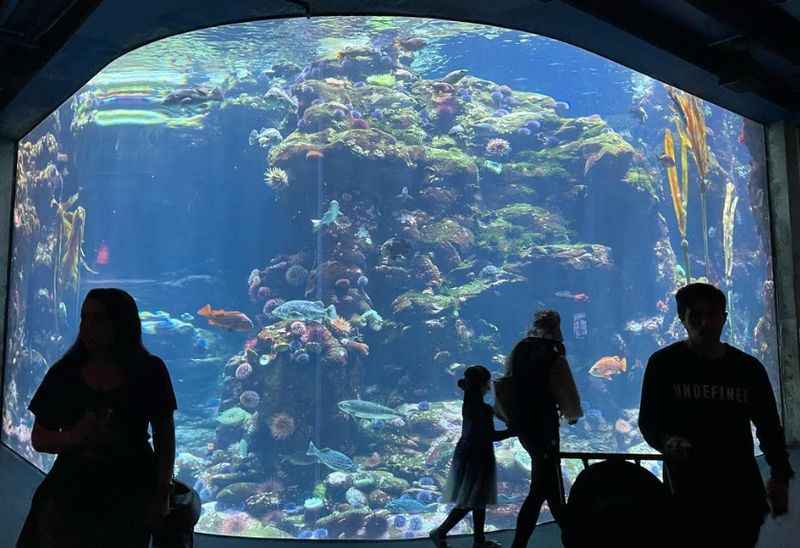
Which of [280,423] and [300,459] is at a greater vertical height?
[280,423]

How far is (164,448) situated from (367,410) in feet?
48.5

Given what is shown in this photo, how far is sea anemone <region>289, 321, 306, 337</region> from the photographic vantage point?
646 inches

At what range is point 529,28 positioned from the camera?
4.49m

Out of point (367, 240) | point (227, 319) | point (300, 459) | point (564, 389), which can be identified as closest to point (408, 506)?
point (300, 459)

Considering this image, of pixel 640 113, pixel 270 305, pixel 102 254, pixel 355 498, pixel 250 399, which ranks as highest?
pixel 640 113

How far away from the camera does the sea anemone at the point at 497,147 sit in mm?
22453

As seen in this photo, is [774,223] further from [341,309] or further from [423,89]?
[423,89]

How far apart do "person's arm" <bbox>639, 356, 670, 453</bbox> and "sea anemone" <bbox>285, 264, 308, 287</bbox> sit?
1719 centimetres

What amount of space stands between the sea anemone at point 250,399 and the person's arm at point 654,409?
1604 cm

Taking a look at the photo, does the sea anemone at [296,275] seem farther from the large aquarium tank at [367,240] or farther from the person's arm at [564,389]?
the person's arm at [564,389]

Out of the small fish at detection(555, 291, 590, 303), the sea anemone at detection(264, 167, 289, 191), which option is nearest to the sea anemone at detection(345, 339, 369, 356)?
the sea anemone at detection(264, 167, 289, 191)

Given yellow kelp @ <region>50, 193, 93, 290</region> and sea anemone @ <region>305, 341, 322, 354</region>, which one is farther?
sea anemone @ <region>305, 341, 322, 354</region>

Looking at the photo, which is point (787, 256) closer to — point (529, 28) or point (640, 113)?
point (529, 28)

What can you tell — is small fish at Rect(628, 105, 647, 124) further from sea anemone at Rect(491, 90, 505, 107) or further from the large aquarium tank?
sea anemone at Rect(491, 90, 505, 107)
